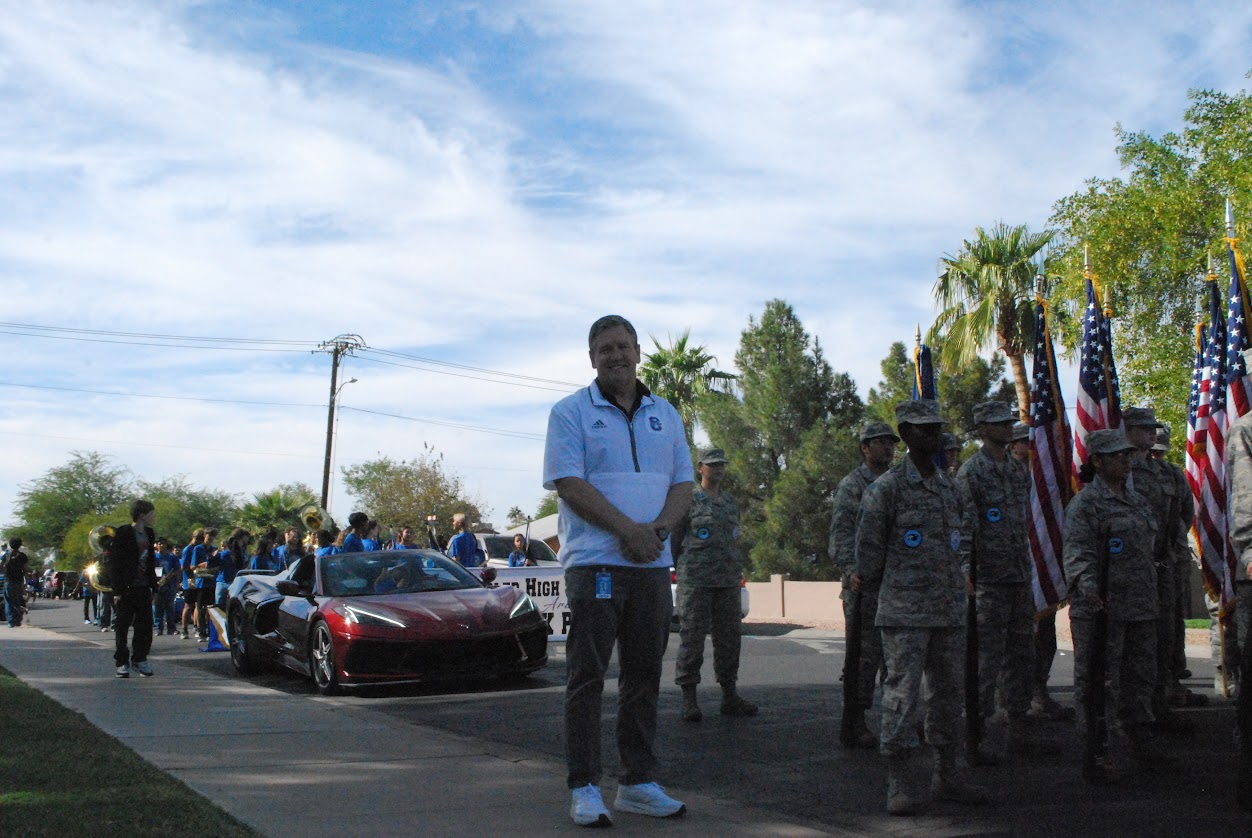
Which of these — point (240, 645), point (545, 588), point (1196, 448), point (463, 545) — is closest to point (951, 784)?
point (1196, 448)

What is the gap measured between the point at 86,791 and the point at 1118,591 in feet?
16.8

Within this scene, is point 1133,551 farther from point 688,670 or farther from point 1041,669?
point 688,670

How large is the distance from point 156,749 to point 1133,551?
5659 mm

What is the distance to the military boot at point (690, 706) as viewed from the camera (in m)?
8.74

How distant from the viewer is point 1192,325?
2130cm

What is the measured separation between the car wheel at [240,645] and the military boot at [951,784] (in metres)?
9.44

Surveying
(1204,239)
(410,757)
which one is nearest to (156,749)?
(410,757)

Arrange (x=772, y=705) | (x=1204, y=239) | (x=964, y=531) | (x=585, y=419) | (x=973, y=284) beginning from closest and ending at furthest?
(x=585, y=419), (x=964, y=531), (x=772, y=705), (x=1204, y=239), (x=973, y=284)

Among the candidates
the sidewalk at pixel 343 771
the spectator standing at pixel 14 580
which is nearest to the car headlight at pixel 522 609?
the sidewalk at pixel 343 771

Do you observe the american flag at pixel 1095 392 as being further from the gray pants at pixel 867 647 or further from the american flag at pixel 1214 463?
the gray pants at pixel 867 647

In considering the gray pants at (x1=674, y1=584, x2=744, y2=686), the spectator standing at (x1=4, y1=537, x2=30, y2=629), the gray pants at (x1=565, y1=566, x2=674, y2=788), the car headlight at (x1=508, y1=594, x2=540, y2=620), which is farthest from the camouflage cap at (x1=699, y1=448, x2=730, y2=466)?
the spectator standing at (x1=4, y1=537, x2=30, y2=629)

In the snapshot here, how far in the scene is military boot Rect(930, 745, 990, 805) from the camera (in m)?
5.60

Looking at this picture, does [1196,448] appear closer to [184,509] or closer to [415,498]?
[415,498]

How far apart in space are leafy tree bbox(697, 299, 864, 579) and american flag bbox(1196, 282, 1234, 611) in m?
24.1
